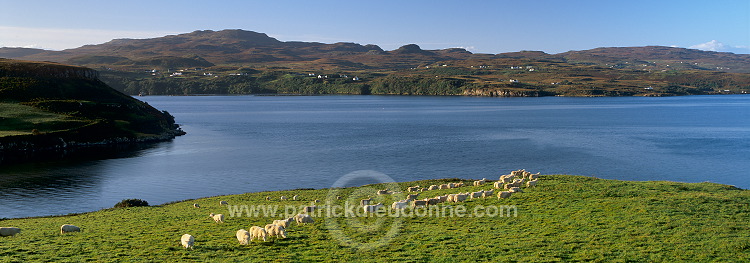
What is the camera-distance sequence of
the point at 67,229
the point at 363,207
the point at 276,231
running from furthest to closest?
1. the point at 363,207
2. the point at 67,229
3. the point at 276,231

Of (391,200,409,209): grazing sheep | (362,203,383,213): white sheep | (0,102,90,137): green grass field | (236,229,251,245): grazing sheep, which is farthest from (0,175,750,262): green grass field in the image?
(0,102,90,137): green grass field

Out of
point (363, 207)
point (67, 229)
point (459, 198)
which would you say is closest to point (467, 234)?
point (459, 198)

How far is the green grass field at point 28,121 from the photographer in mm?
90688

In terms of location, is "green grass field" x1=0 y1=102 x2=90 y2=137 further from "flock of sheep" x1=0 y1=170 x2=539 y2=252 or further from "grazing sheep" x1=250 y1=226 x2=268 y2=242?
"grazing sheep" x1=250 y1=226 x2=268 y2=242

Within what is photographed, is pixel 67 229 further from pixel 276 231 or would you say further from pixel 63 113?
pixel 63 113

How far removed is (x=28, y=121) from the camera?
94562 mm

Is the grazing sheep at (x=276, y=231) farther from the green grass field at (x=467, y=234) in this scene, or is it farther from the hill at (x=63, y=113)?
the hill at (x=63, y=113)

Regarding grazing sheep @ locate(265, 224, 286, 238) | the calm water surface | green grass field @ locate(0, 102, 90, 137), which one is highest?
grazing sheep @ locate(265, 224, 286, 238)

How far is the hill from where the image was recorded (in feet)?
294

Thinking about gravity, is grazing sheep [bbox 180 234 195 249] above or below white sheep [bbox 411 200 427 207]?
above

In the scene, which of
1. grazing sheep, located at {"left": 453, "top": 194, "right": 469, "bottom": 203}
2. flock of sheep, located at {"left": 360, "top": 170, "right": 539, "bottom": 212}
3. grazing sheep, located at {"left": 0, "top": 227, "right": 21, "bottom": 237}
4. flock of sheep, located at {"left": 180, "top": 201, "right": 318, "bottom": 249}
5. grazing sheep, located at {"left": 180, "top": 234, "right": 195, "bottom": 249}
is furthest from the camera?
grazing sheep, located at {"left": 453, "top": 194, "right": 469, "bottom": 203}

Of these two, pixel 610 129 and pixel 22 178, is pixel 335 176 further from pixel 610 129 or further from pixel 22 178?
pixel 610 129

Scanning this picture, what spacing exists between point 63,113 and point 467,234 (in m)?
102

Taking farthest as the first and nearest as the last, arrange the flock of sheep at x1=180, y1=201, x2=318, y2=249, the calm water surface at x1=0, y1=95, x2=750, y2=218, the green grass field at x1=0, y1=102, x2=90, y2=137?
the green grass field at x1=0, y1=102, x2=90, y2=137 < the calm water surface at x1=0, y1=95, x2=750, y2=218 < the flock of sheep at x1=180, y1=201, x2=318, y2=249
